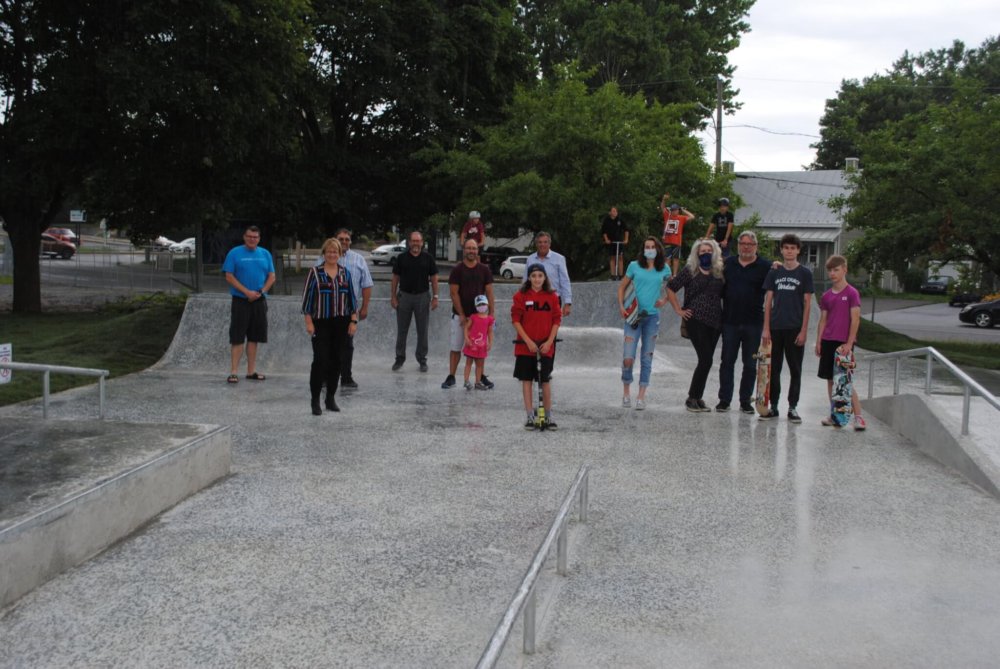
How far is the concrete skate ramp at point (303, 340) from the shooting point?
43.3 ft

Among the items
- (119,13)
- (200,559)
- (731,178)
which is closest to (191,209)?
(119,13)

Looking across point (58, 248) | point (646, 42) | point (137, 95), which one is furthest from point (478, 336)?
point (58, 248)

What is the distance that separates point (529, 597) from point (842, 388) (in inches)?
252

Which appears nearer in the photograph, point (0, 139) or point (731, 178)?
point (0, 139)

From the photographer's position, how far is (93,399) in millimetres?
10102

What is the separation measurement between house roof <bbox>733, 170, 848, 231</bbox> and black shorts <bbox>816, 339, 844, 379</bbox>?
48.5 m

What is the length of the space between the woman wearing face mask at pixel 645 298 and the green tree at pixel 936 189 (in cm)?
1521

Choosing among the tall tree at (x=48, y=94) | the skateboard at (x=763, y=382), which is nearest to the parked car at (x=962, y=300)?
the tall tree at (x=48, y=94)

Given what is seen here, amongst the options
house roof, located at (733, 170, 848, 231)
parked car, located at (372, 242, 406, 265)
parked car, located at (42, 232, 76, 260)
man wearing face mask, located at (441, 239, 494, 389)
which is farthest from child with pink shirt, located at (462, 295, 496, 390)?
house roof, located at (733, 170, 848, 231)

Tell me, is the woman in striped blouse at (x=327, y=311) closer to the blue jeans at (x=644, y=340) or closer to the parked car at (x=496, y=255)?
the blue jeans at (x=644, y=340)

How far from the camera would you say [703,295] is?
9.81 meters

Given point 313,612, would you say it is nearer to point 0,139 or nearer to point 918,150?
point 0,139

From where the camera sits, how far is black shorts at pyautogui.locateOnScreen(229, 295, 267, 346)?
1120cm

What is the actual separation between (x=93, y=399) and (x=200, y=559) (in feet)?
18.6
